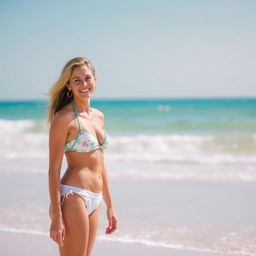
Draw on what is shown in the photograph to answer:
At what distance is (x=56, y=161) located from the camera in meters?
2.54

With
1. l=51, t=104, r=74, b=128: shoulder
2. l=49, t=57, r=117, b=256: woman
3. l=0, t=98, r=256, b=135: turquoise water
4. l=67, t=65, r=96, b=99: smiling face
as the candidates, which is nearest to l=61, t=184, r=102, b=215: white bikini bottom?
l=49, t=57, r=117, b=256: woman

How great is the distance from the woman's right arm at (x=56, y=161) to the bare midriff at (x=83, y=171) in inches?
5.1

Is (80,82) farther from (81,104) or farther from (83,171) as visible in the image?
(83,171)

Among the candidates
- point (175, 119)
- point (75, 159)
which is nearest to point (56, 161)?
point (75, 159)

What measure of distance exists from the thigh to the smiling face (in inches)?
27.6

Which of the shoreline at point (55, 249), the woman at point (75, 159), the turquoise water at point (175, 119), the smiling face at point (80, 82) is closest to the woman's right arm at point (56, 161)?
the woman at point (75, 159)

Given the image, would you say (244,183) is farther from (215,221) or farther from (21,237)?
(21,237)

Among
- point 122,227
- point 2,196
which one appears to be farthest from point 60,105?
point 2,196

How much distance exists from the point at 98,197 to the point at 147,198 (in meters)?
4.14

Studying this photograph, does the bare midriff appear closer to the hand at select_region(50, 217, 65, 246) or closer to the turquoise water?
the hand at select_region(50, 217, 65, 246)

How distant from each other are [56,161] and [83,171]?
227mm

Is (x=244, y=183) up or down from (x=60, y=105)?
down

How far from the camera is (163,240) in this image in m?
4.78

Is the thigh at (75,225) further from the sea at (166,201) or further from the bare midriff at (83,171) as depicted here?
the sea at (166,201)
